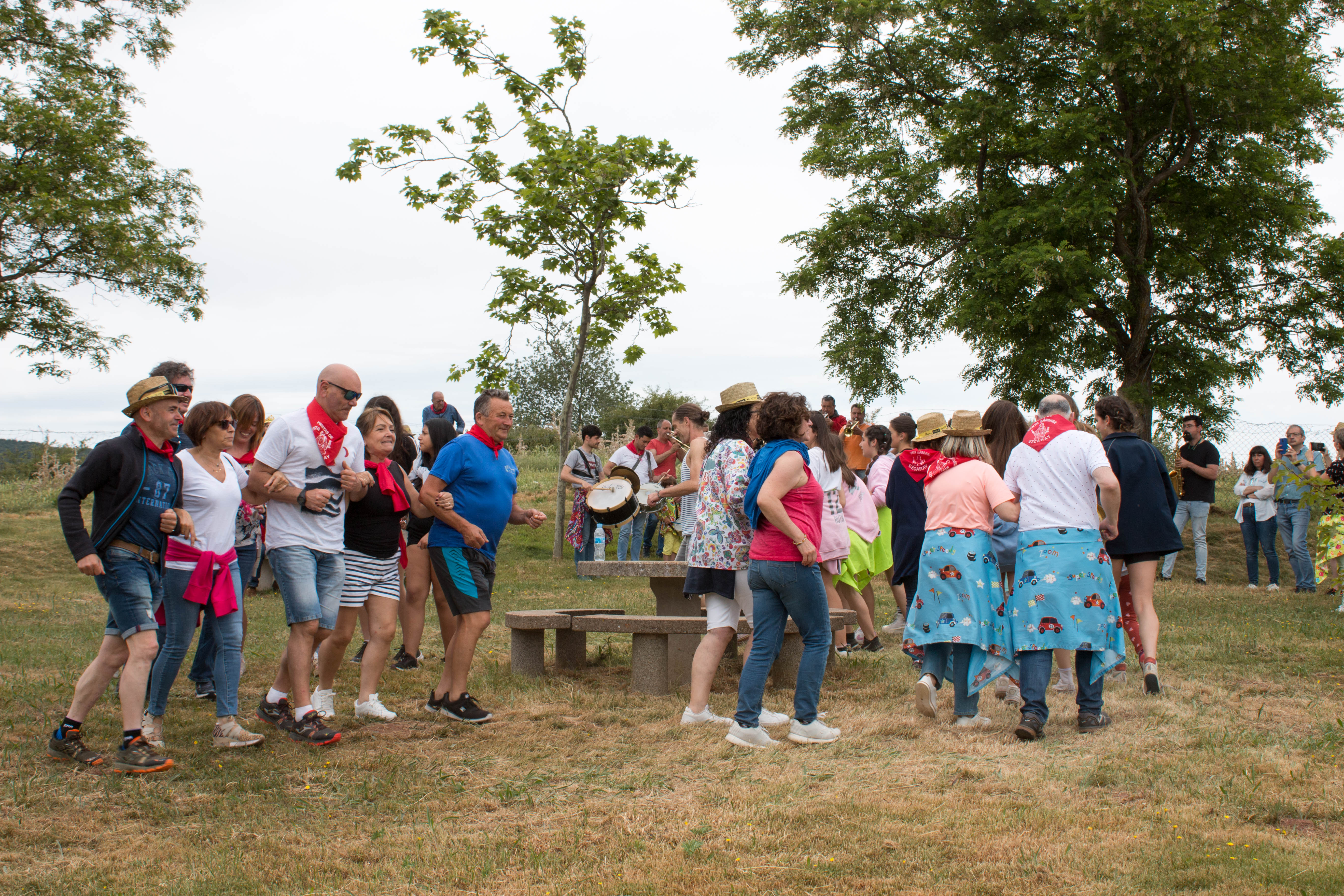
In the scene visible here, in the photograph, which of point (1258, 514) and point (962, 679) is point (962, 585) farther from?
point (1258, 514)

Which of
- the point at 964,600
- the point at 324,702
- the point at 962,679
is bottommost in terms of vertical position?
the point at 324,702

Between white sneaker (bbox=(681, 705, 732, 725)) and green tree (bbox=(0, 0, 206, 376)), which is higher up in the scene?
green tree (bbox=(0, 0, 206, 376))

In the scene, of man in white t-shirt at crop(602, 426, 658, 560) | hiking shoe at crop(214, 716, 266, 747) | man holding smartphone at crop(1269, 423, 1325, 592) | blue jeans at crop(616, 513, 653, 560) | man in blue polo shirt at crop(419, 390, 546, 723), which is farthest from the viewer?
blue jeans at crop(616, 513, 653, 560)

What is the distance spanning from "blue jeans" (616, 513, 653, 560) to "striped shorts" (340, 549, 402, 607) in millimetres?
9113

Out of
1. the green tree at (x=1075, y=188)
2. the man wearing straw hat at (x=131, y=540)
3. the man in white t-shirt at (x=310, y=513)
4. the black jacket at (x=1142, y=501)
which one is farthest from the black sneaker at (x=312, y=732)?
the green tree at (x=1075, y=188)

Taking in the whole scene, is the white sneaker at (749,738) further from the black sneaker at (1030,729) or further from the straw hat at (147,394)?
the straw hat at (147,394)

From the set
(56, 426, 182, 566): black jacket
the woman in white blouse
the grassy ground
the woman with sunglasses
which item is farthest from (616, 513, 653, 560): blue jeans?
(56, 426, 182, 566): black jacket

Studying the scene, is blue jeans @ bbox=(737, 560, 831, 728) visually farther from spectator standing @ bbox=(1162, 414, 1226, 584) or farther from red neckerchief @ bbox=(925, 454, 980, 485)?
spectator standing @ bbox=(1162, 414, 1226, 584)

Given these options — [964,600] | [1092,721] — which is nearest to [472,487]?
[964,600]

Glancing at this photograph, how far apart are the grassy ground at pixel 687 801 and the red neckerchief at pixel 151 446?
144 centimetres

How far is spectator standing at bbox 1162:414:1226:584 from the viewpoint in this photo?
13.3 meters

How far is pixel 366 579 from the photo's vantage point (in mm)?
5727

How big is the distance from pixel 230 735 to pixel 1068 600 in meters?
4.23

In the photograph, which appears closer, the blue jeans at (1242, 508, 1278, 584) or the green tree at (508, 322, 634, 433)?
the blue jeans at (1242, 508, 1278, 584)
